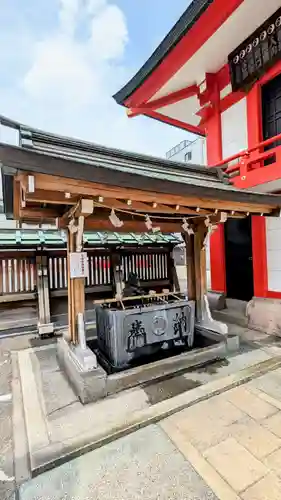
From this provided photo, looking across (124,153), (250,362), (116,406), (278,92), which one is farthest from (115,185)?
(278,92)

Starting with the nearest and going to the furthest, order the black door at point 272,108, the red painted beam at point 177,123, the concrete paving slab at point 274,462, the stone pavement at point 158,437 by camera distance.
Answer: the stone pavement at point 158,437 < the concrete paving slab at point 274,462 < the black door at point 272,108 < the red painted beam at point 177,123

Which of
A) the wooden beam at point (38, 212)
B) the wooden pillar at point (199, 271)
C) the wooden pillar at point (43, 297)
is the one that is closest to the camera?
the wooden beam at point (38, 212)

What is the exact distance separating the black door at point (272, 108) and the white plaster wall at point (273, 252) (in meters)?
1.81

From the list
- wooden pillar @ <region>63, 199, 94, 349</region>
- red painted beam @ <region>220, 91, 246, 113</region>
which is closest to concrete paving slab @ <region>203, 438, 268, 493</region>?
wooden pillar @ <region>63, 199, 94, 349</region>

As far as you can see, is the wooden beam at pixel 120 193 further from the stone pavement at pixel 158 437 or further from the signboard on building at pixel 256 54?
the signboard on building at pixel 256 54

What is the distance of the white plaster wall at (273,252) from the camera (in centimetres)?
557

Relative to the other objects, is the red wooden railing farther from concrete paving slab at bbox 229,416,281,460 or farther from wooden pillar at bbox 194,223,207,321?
concrete paving slab at bbox 229,416,281,460

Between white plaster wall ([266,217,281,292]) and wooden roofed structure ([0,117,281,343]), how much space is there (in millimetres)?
895

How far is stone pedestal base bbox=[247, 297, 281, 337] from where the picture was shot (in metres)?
5.17

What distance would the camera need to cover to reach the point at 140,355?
4113 millimetres

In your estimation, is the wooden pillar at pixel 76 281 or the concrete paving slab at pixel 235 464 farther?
the wooden pillar at pixel 76 281

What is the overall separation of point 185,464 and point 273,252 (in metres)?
4.79

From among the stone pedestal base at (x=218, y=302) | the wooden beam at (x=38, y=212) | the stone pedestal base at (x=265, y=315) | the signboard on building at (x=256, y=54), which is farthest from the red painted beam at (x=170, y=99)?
the stone pedestal base at (x=265, y=315)

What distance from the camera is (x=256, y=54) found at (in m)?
5.32
